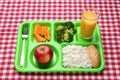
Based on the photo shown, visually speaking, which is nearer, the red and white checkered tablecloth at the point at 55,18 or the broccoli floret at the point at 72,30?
the red and white checkered tablecloth at the point at 55,18

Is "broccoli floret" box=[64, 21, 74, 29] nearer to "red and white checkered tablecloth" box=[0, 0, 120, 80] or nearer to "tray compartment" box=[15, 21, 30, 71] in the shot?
"red and white checkered tablecloth" box=[0, 0, 120, 80]

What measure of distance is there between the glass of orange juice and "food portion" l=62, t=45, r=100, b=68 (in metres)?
0.09

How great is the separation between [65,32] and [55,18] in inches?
6.7

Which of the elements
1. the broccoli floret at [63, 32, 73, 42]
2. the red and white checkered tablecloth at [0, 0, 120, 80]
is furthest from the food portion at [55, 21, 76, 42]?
the red and white checkered tablecloth at [0, 0, 120, 80]

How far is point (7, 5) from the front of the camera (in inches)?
67.3

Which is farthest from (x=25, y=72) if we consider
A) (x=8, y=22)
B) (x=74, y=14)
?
(x=74, y=14)

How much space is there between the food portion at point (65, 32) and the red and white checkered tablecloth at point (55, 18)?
0.12m

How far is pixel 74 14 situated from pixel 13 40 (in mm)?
401

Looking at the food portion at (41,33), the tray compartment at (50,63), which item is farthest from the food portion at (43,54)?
the food portion at (41,33)

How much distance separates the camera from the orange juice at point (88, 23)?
145 centimetres

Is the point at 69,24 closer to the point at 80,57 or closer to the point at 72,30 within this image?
the point at 72,30

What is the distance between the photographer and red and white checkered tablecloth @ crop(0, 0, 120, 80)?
1.43 metres

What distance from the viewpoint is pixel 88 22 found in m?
1.46

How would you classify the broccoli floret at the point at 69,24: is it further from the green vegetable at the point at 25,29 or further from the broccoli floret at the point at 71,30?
the green vegetable at the point at 25,29
